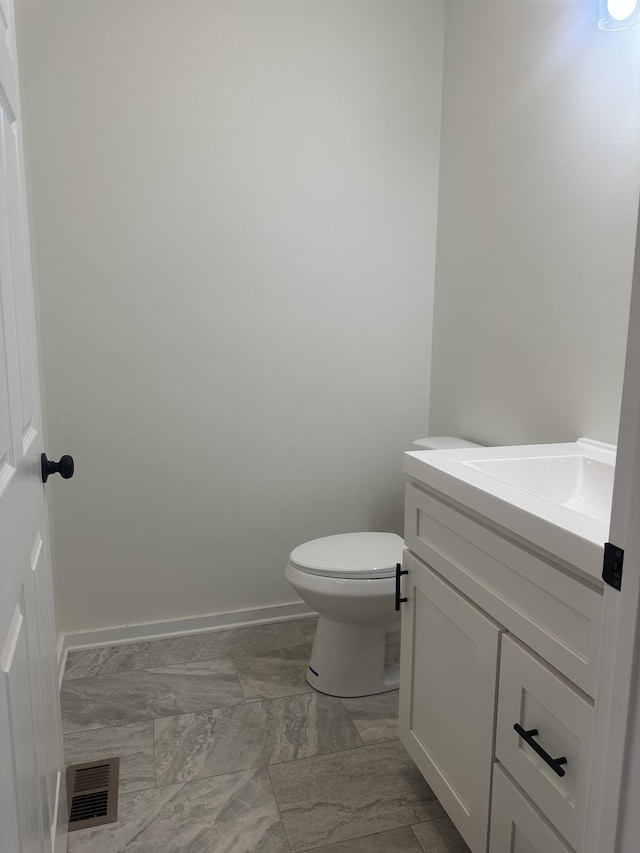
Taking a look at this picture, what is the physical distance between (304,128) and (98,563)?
1766 millimetres

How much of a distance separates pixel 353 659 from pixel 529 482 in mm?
937

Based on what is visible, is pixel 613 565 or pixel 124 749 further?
pixel 124 749

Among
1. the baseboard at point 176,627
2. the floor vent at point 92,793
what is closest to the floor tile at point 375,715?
the baseboard at point 176,627

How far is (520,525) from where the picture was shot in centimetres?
106

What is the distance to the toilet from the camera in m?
1.94

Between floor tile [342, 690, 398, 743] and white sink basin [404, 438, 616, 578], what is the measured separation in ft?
2.83

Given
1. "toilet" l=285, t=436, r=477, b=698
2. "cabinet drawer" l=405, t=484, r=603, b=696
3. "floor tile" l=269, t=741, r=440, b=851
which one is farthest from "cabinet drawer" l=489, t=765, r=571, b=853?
"toilet" l=285, t=436, r=477, b=698

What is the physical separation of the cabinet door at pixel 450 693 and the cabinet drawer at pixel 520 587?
0.16 feet

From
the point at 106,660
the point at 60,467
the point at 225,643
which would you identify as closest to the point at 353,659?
the point at 225,643

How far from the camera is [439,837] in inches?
58.5

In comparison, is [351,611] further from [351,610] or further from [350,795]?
[350,795]

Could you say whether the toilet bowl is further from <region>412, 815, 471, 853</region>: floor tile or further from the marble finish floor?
<region>412, 815, 471, 853</region>: floor tile

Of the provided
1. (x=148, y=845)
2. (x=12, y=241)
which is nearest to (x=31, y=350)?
(x=12, y=241)

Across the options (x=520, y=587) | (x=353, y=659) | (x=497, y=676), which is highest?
(x=520, y=587)
